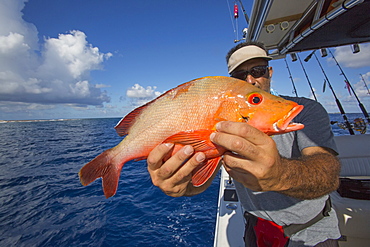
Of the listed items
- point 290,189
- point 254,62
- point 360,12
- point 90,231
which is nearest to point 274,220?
point 290,189

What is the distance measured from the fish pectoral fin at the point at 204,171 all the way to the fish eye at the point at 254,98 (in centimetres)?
55

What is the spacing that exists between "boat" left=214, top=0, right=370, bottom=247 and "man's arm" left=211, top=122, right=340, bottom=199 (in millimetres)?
1728

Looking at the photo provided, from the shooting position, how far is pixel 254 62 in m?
2.52

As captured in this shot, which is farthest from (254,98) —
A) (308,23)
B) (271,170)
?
(308,23)

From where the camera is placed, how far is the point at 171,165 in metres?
1.50

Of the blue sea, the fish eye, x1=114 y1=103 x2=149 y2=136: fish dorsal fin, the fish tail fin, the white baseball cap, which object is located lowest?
the blue sea

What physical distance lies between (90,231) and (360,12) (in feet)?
28.2

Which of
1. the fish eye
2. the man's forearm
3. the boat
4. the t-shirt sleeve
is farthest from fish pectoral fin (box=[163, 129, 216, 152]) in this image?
the boat

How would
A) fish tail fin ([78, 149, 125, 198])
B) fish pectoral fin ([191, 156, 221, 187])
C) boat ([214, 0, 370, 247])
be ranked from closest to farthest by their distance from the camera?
fish pectoral fin ([191, 156, 221, 187])
fish tail fin ([78, 149, 125, 198])
boat ([214, 0, 370, 247])

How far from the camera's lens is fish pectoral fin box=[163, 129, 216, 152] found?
4.66 ft

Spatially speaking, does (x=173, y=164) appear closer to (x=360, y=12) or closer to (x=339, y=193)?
(x=339, y=193)

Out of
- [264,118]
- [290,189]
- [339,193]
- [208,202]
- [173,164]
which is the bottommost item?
[208,202]

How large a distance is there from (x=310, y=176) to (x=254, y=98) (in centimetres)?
75

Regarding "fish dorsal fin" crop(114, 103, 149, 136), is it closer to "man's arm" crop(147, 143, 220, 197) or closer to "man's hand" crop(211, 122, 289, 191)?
"man's arm" crop(147, 143, 220, 197)
